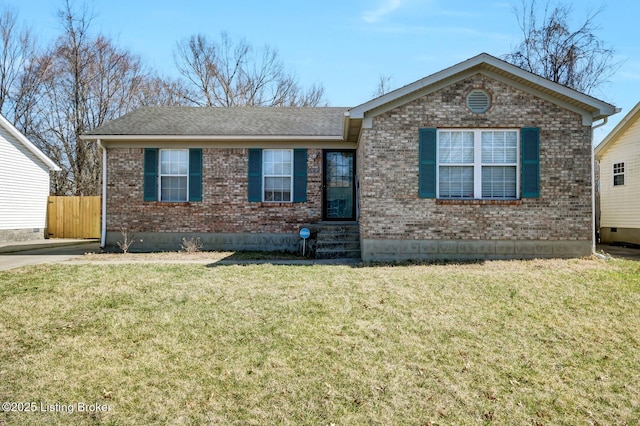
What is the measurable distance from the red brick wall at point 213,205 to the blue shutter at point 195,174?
14 centimetres

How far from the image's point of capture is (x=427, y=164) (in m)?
9.37

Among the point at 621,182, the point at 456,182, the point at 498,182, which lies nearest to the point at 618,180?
the point at 621,182

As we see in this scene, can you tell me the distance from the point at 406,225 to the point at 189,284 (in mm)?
4887

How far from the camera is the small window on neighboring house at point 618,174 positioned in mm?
15188

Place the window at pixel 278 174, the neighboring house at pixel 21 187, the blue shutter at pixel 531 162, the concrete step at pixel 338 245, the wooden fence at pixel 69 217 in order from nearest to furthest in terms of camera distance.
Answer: the blue shutter at pixel 531 162 < the concrete step at pixel 338 245 < the window at pixel 278 174 < the neighboring house at pixel 21 187 < the wooden fence at pixel 69 217

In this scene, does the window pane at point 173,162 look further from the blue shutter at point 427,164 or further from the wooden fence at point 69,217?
the wooden fence at point 69,217

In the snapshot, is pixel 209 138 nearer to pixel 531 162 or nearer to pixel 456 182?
pixel 456 182

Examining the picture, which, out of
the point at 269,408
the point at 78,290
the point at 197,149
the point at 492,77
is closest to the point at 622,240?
the point at 492,77

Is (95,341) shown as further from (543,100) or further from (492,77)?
(543,100)

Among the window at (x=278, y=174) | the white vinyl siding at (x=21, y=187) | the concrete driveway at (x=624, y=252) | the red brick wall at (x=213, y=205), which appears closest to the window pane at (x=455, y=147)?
the red brick wall at (x=213, y=205)

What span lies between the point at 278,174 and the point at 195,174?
2.43m

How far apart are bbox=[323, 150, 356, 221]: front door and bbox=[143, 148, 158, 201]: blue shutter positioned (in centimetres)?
Result: 509

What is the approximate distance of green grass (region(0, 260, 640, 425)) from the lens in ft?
12.1

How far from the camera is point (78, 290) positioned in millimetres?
6684
